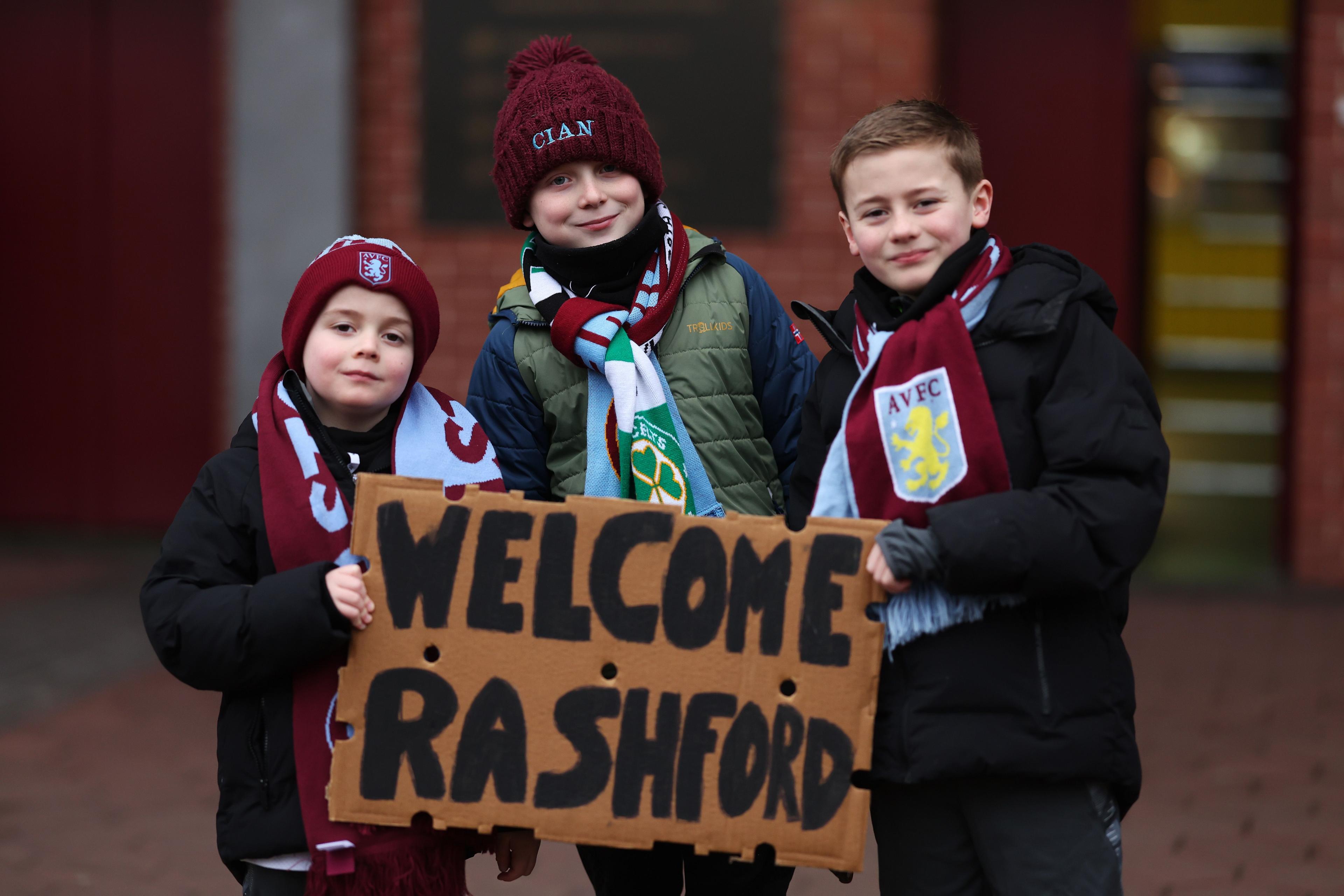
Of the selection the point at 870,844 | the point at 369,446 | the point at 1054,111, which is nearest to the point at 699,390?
the point at 369,446

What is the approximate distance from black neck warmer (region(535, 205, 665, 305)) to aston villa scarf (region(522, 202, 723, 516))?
0.10ft

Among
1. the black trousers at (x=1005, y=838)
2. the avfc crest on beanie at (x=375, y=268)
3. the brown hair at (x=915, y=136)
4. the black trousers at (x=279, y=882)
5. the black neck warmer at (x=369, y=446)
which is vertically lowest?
the black trousers at (x=279, y=882)

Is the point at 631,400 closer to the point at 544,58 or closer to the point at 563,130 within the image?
the point at 563,130

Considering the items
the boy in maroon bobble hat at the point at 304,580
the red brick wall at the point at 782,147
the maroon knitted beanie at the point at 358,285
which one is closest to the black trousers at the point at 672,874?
the boy in maroon bobble hat at the point at 304,580

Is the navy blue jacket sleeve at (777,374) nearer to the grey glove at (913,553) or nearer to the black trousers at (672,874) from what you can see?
the grey glove at (913,553)

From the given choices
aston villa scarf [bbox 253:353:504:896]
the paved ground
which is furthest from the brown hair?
the paved ground

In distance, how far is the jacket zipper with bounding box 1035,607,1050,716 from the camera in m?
2.28

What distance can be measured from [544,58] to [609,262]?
18.8 inches

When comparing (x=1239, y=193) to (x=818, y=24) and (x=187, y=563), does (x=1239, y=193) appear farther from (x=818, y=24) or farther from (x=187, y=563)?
(x=187, y=563)

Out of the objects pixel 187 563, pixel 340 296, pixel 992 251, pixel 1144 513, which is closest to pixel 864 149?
pixel 992 251

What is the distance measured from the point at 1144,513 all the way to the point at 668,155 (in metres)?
5.35

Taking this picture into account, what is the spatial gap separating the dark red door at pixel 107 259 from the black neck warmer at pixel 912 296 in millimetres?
6292

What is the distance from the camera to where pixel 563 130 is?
2.69 m

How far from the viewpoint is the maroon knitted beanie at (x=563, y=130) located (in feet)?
8.82
